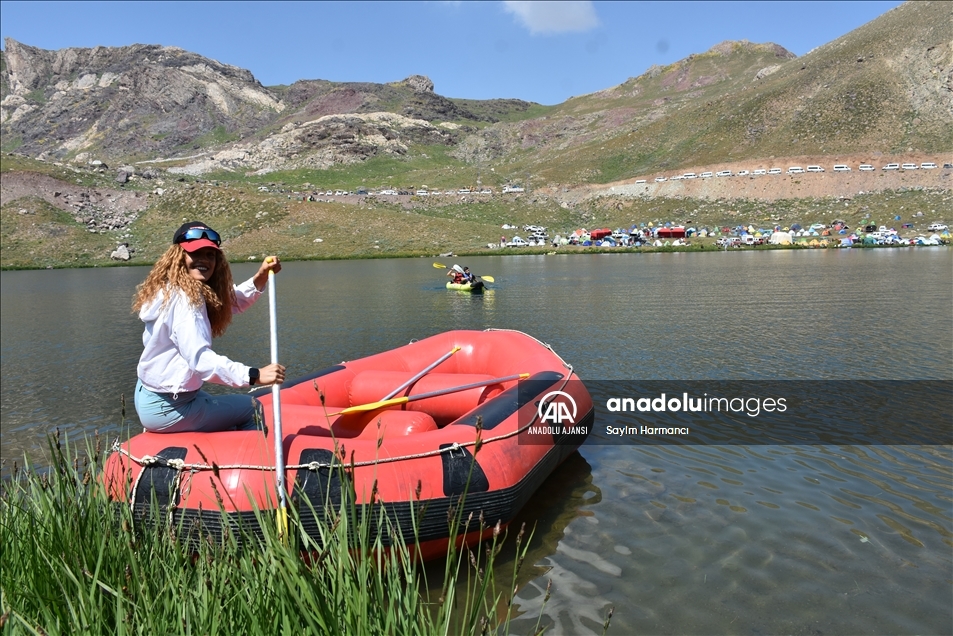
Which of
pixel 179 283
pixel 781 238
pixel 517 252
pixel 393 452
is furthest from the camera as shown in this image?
pixel 517 252

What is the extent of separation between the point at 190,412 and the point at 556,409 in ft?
12.4

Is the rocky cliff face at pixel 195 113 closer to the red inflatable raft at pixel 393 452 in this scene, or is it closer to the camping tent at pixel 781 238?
the camping tent at pixel 781 238

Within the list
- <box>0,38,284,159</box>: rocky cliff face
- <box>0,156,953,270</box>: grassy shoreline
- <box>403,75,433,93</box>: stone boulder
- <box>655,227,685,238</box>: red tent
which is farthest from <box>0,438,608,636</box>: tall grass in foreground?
<box>403,75,433,93</box>: stone boulder

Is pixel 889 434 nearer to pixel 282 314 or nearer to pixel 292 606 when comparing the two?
pixel 292 606

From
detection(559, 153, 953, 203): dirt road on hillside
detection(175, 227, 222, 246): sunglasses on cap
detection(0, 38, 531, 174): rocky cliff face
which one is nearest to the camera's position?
detection(175, 227, 222, 246): sunglasses on cap

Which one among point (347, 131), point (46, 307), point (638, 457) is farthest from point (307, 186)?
point (638, 457)

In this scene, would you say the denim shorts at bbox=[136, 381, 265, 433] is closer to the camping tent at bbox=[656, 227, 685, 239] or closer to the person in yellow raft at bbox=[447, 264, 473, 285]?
the person in yellow raft at bbox=[447, 264, 473, 285]

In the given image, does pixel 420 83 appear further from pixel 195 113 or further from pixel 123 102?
pixel 123 102

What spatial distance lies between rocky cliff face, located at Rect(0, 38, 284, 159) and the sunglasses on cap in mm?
147447

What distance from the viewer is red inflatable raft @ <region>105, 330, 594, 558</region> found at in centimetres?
498

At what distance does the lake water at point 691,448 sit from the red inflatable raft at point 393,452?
0.72m

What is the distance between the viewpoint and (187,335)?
15.4 feet

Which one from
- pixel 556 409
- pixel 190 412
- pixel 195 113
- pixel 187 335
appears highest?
pixel 195 113

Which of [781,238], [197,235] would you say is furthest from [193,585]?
[781,238]
